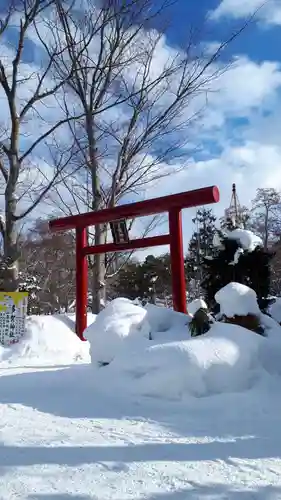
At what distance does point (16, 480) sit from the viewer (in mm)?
2631

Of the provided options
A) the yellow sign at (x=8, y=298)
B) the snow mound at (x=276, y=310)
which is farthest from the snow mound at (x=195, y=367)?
the yellow sign at (x=8, y=298)

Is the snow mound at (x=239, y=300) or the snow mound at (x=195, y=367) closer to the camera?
the snow mound at (x=195, y=367)

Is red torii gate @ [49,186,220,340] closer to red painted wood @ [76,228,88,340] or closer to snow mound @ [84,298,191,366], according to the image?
red painted wood @ [76,228,88,340]

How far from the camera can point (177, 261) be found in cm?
820

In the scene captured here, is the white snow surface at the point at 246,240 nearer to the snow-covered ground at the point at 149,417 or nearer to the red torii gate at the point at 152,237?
the red torii gate at the point at 152,237

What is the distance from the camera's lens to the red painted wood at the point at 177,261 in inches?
314

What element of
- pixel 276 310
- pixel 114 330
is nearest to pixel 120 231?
pixel 276 310

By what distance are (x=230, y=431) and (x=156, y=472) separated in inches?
39.2

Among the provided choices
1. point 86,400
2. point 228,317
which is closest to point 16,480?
point 86,400

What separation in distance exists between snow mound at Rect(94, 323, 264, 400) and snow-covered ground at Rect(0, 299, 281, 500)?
1cm

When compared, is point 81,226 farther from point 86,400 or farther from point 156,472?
point 156,472

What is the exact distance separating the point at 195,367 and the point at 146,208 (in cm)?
474

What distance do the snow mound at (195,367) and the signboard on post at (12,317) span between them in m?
4.21

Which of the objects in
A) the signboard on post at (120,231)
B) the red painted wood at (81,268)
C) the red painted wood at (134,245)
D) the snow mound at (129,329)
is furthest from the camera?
the red painted wood at (81,268)
